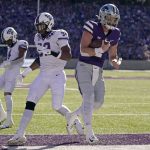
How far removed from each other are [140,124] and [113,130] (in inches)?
32.3

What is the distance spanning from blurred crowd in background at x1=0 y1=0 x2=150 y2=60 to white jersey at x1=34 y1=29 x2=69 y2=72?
2630cm

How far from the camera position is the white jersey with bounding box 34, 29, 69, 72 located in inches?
277

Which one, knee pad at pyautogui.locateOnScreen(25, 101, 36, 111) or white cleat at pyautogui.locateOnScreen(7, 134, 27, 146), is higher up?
knee pad at pyautogui.locateOnScreen(25, 101, 36, 111)

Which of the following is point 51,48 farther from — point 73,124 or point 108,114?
point 108,114

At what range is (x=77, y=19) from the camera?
35.6m

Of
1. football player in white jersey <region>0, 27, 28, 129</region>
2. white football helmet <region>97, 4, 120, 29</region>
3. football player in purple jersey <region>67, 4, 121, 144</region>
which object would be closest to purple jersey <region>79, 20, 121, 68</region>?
football player in purple jersey <region>67, 4, 121, 144</region>

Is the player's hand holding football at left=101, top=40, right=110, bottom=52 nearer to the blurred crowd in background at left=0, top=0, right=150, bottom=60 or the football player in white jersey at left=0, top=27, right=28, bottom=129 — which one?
the football player in white jersey at left=0, top=27, right=28, bottom=129

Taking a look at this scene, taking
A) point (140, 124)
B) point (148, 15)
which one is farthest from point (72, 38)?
point (140, 124)

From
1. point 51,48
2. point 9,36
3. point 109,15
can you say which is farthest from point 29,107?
point 9,36

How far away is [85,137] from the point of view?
23.5ft

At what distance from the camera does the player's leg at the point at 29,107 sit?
6.59 m

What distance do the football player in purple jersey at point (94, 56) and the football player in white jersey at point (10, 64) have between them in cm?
190

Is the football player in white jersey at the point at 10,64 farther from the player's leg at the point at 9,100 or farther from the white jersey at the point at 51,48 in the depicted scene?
the white jersey at the point at 51,48

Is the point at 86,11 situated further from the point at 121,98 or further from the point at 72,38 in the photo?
the point at 121,98
